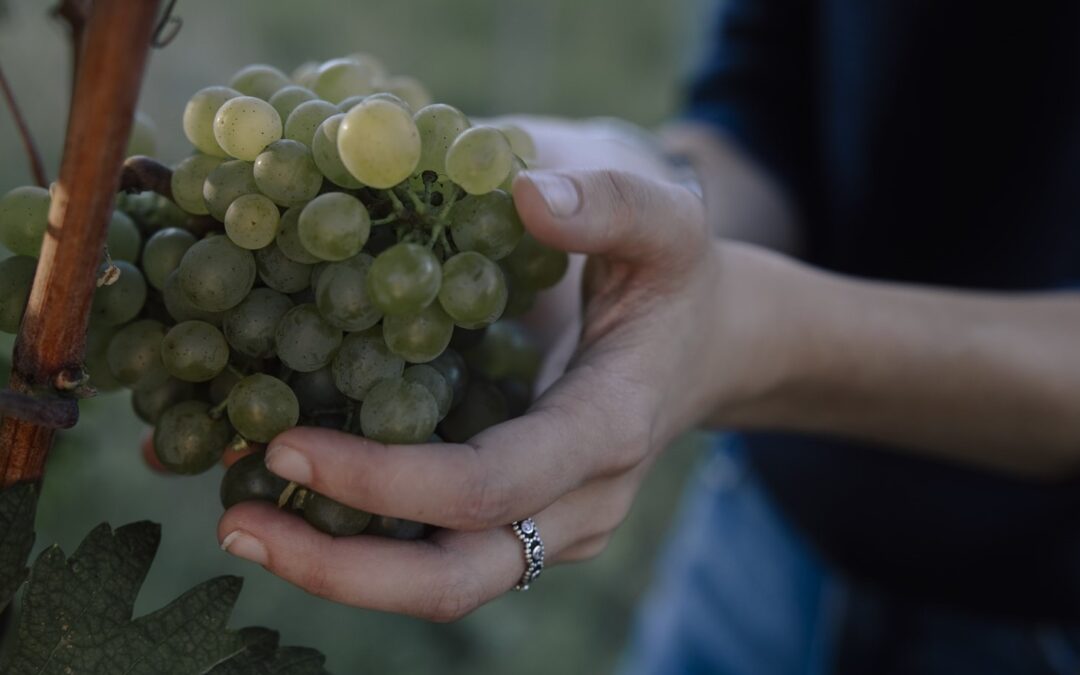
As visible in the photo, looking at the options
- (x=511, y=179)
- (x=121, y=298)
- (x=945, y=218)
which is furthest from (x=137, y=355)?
(x=945, y=218)

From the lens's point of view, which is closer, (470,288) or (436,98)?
(470,288)

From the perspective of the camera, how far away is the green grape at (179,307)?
1.83 ft

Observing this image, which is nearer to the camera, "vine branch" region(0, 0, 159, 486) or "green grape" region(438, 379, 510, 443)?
"vine branch" region(0, 0, 159, 486)

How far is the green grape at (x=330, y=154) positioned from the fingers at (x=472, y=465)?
0.14 m

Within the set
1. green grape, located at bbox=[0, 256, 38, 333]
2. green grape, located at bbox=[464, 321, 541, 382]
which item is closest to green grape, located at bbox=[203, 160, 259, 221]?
green grape, located at bbox=[0, 256, 38, 333]

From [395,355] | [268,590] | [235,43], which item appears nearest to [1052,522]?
[395,355]

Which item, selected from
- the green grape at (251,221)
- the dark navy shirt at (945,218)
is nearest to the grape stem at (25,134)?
the green grape at (251,221)

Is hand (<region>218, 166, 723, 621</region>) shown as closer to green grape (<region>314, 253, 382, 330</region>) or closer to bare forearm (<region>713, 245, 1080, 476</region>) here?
green grape (<region>314, 253, 382, 330</region>)

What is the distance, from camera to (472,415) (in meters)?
0.62

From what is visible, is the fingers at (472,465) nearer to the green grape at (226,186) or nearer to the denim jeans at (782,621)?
the green grape at (226,186)

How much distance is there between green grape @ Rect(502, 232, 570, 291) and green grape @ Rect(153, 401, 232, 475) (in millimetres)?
210

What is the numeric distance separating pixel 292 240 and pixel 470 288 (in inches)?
4.1

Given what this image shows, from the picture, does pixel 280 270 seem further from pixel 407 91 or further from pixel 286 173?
pixel 407 91

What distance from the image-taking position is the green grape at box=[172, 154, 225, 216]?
0.56 metres
